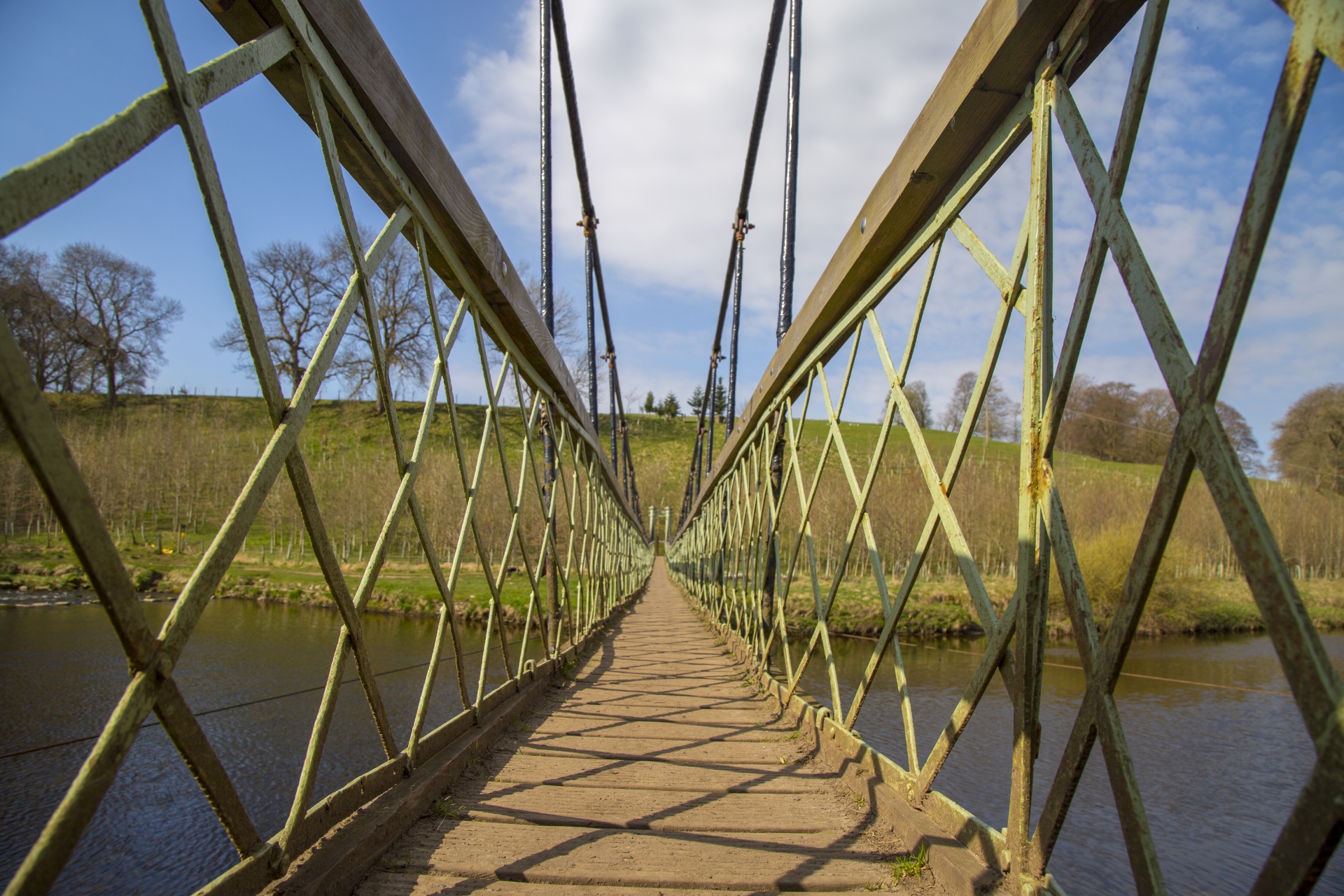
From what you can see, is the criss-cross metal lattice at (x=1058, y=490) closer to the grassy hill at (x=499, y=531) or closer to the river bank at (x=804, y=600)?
the grassy hill at (x=499, y=531)

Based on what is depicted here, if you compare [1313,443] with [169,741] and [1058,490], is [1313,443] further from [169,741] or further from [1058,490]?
[169,741]

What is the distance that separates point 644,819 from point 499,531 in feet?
60.0

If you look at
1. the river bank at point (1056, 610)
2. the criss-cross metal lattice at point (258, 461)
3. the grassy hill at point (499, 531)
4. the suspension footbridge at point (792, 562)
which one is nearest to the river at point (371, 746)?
the grassy hill at point (499, 531)

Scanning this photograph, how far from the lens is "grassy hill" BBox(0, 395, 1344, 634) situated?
14227 millimetres

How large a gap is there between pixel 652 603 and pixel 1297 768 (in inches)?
277

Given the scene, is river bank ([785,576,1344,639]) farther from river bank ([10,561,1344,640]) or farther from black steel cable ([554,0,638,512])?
black steel cable ([554,0,638,512])

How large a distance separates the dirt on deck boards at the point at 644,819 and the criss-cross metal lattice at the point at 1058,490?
0.89 ft

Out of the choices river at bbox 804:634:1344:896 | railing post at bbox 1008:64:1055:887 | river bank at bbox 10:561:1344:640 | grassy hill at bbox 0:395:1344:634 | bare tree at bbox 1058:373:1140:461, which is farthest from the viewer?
grassy hill at bbox 0:395:1344:634

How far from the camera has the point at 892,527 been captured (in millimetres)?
16625

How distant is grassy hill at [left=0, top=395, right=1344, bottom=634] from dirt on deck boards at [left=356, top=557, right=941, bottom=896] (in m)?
6.88

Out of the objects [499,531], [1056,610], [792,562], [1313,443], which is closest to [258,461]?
[792,562]

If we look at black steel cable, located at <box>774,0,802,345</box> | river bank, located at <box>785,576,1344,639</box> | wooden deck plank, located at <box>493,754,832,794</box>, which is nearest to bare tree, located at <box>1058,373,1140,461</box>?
black steel cable, located at <box>774,0,802,345</box>

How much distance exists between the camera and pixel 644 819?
1794 mm

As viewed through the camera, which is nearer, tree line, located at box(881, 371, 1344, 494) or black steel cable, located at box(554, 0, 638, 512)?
tree line, located at box(881, 371, 1344, 494)
